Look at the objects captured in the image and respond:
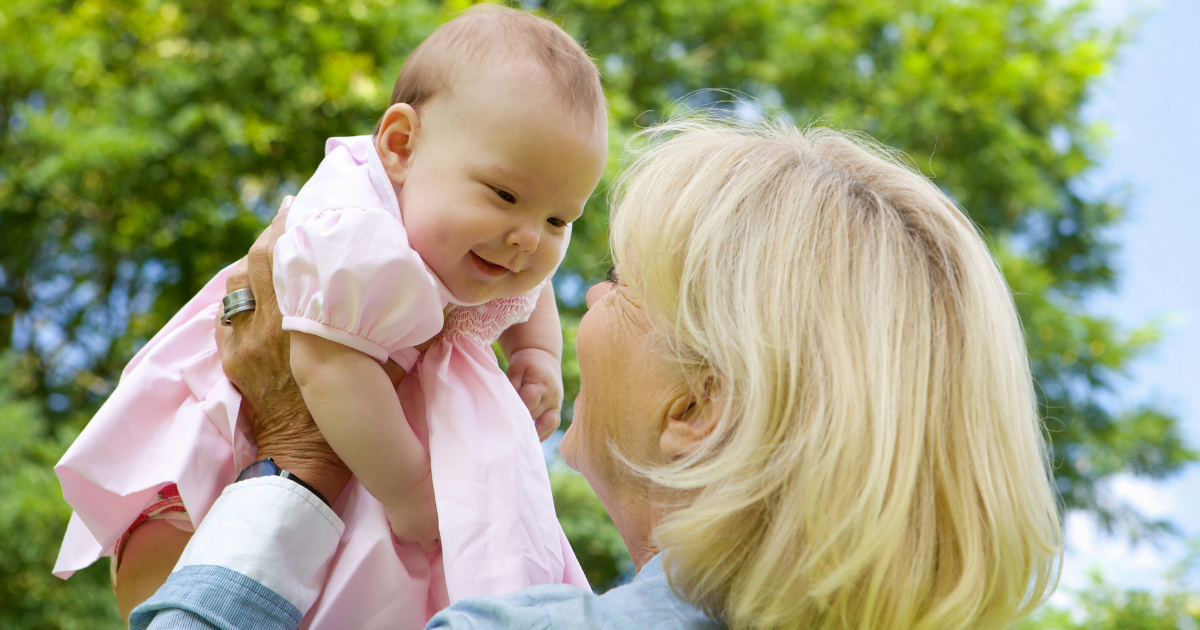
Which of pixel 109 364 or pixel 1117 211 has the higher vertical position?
pixel 1117 211

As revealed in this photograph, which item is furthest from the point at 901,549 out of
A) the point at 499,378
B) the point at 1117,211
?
the point at 1117,211

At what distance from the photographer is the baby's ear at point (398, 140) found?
1.48 meters

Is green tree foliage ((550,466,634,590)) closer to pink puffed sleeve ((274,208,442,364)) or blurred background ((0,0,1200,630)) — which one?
blurred background ((0,0,1200,630))

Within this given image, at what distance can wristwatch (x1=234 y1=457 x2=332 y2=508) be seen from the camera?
1403mm

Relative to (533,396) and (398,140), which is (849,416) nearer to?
(533,396)

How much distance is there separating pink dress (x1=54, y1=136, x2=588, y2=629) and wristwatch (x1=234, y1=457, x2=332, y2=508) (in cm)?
6

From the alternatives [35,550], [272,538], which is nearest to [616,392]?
[272,538]

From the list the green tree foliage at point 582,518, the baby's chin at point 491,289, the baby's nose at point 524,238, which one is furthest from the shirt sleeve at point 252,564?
the green tree foliage at point 582,518

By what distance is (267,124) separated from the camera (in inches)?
194

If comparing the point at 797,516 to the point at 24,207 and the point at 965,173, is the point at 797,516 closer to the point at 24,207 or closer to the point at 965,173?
the point at 24,207

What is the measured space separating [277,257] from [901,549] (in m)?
0.89

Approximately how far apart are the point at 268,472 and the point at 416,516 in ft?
0.74

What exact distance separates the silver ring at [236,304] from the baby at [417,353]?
0.25 ft

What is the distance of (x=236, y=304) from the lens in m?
1.52
